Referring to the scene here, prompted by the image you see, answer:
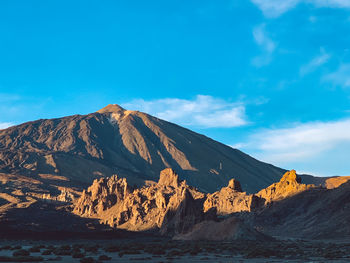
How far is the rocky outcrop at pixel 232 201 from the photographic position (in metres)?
150

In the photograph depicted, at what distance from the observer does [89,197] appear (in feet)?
595

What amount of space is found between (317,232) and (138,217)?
57028 mm

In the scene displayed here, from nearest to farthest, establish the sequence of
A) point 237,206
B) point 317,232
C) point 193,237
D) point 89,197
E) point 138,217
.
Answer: point 193,237 → point 317,232 → point 138,217 → point 237,206 → point 89,197

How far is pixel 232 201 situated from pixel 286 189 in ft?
68.2

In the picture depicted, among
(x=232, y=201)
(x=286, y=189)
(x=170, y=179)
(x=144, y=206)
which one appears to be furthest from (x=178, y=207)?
(x=170, y=179)

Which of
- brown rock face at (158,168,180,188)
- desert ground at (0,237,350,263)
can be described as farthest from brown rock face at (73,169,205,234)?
desert ground at (0,237,350,263)

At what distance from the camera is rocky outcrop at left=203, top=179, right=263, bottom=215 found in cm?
15012

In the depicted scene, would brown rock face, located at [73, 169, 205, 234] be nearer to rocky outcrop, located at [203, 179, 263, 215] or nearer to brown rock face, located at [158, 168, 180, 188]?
brown rock face, located at [158, 168, 180, 188]

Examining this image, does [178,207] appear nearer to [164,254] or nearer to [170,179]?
[164,254]

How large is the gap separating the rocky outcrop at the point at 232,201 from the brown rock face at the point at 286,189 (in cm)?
551

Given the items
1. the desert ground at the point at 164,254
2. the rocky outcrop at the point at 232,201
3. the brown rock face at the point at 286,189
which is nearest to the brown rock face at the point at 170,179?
the rocky outcrop at the point at 232,201

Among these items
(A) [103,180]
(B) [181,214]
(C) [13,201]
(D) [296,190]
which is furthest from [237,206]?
(C) [13,201]

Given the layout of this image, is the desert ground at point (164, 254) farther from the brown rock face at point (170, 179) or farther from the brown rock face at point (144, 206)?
the brown rock face at point (170, 179)

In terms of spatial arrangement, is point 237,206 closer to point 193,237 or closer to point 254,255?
point 193,237
